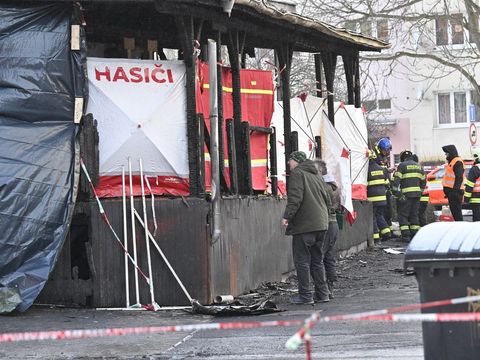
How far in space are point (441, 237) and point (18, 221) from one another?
559 centimetres

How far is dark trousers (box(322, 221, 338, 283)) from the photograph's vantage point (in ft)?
42.5

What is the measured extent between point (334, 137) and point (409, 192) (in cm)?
430

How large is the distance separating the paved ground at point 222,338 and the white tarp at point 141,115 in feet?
5.48

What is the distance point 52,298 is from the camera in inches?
449

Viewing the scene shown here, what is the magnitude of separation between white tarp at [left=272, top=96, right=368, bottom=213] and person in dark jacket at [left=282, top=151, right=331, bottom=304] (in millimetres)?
3289

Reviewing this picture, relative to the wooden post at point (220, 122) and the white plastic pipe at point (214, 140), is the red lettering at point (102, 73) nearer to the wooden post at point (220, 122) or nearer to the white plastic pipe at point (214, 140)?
the white plastic pipe at point (214, 140)

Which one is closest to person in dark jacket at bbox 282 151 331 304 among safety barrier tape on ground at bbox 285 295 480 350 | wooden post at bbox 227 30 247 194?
wooden post at bbox 227 30 247 194

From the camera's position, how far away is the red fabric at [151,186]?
38.0 ft

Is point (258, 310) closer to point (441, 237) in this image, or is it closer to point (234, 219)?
point (234, 219)

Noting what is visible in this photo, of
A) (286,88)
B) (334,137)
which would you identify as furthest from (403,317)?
(334,137)

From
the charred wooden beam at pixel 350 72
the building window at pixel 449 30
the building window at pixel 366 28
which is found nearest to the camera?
the charred wooden beam at pixel 350 72

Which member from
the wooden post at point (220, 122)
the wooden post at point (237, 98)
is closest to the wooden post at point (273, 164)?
the wooden post at point (237, 98)

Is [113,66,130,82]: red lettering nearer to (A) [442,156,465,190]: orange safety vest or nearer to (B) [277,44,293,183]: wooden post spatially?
(B) [277,44,293,183]: wooden post

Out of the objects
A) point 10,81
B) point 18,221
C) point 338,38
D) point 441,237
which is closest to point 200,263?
point 18,221
